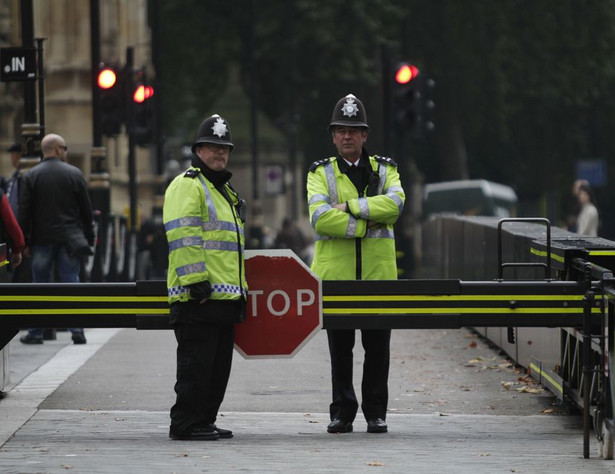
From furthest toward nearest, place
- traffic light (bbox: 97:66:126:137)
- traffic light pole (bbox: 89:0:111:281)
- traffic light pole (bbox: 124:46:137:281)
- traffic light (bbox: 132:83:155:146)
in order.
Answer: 1. traffic light (bbox: 132:83:155:146)
2. traffic light pole (bbox: 124:46:137:281)
3. traffic light (bbox: 97:66:126:137)
4. traffic light pole (bbox: 89:0:111:281)

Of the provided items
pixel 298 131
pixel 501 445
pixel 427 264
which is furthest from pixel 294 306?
pixel 298 131

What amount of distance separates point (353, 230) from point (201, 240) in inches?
35.8

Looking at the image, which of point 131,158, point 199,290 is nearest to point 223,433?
point 199,290

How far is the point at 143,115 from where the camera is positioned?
27.8 metres

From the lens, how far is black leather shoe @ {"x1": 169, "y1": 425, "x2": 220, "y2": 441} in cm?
998

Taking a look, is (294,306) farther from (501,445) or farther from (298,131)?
(298,131)

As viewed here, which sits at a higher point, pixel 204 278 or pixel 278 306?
pixel 204 278

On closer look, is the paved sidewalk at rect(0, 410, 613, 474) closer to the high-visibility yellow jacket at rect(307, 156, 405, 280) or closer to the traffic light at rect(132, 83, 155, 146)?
the high-visibility yellow jacket at rect(307, 156, 405, 280)

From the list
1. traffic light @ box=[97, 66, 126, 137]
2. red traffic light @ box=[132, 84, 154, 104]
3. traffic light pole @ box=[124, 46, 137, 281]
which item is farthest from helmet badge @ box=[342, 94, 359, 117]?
red traffic light @ box=[132, 84, 154, 104]

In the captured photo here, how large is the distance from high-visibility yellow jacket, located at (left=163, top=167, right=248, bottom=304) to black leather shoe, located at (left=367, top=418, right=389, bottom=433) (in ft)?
3.50

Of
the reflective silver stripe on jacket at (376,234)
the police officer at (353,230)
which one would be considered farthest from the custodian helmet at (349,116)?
the reflective silver stripe on jacket at (376,234)

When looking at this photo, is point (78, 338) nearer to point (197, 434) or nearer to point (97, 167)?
point (197, 434)

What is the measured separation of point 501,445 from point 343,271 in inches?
52.1

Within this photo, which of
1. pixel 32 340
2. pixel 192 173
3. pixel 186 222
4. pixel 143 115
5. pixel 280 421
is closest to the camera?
pixel 186 222
